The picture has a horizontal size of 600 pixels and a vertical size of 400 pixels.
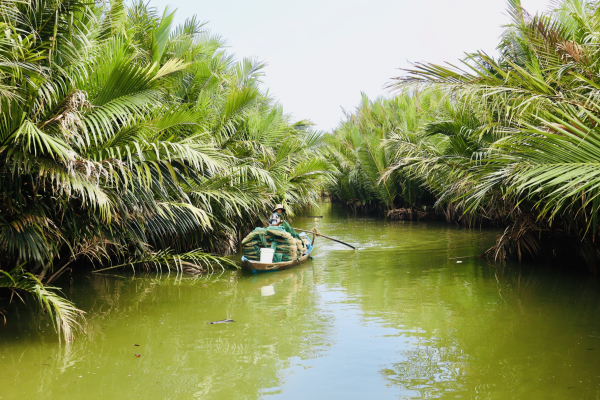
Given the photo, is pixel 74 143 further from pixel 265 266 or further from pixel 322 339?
pixel 265 266

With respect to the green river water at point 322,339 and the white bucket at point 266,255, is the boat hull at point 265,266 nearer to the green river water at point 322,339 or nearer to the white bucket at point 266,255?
the white bucket at point 266,255

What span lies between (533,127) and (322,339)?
11.5 feet

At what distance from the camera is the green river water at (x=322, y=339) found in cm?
476

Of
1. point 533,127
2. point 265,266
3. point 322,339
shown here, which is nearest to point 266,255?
point 265,266

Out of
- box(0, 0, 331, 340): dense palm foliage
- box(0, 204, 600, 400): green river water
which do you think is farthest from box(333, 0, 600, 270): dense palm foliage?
box(0, 0, 331, 340): dense palm foliage

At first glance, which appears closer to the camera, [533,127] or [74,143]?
[533,127]

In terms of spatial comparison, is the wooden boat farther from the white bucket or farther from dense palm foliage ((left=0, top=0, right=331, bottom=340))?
dense palm foliage ((left=0, top=0, right=331, bottom=340))

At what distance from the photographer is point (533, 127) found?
4.54 meters

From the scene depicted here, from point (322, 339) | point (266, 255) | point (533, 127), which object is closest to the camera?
point (533, 127)

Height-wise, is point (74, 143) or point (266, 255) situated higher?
point (74, 143)

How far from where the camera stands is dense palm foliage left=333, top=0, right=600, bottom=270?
456 cm

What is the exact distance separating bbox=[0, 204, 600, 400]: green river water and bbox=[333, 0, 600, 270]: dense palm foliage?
1250 mm

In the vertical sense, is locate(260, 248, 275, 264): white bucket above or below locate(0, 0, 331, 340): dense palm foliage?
below

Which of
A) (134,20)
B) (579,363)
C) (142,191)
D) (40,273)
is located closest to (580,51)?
(579,363)
